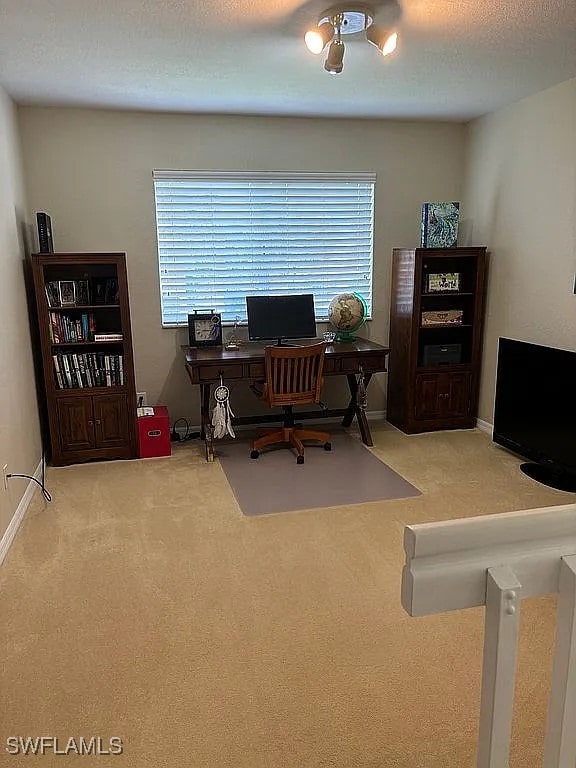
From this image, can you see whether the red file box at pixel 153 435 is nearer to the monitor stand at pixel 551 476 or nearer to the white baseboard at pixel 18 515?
the white baseboard at pixel 18 515

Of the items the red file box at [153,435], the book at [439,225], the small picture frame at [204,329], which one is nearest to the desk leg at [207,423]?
the red file box at [153,435]

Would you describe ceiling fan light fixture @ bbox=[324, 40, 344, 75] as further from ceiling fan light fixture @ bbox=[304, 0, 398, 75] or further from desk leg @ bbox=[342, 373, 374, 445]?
desk leg @ bbox=[342, 373, 374, 445]

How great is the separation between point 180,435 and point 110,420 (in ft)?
2.41

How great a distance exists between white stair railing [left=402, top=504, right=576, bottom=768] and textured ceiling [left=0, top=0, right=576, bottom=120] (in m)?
2.47

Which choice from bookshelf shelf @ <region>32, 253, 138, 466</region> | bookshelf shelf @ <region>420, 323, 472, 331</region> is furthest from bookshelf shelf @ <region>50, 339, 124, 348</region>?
bookshelf shelf @ <region>420, 323, 472, 331</region>

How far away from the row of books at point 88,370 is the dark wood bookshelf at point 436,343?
226cm

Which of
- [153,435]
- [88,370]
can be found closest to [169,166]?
[88,370]

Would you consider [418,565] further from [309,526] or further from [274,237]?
[274,237]

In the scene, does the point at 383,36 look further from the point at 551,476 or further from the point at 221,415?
the point at 551,476

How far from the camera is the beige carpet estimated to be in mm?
1810

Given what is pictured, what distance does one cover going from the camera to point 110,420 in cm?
425

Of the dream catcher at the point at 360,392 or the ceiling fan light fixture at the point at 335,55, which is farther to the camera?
the dream catcher at the point at 360,392

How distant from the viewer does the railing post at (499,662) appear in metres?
0.82

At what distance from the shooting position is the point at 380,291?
509 centimetres
